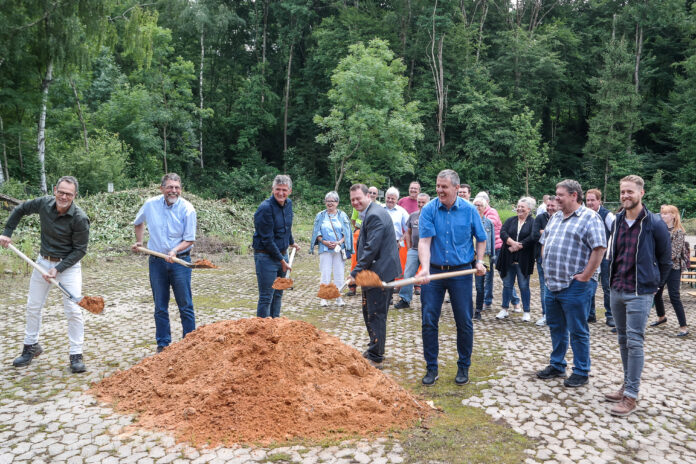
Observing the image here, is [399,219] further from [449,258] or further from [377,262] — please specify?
[449,258]

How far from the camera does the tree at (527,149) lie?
3556 centimetres

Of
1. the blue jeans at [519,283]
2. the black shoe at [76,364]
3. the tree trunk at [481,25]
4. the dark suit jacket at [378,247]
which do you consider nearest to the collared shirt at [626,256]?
the dark suit jacket at [378,247]

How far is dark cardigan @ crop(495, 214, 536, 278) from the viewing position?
7805mm

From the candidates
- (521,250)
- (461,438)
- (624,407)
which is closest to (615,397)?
(624,407)

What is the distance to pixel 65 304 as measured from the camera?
530cm

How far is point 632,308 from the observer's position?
442 cm

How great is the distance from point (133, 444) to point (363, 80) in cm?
2880

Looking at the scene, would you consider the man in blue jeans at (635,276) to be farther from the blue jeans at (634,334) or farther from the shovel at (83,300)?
the shovel at (83,300)

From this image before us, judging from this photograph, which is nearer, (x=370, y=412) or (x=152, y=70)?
(x=370, y=412)

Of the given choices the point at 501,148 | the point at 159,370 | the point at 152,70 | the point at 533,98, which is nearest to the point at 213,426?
the point at 159,370

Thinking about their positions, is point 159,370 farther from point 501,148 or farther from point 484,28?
point 484,28

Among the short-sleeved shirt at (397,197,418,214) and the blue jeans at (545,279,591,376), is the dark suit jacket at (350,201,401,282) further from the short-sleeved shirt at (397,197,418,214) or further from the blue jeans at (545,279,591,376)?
the short-sleeved shirt at (397,197,418,214)

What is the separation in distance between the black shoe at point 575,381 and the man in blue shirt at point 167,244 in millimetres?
4289

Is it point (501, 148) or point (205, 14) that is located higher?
point (205, 14)
